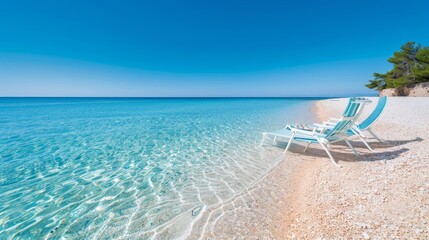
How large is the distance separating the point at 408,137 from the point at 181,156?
21.5ft

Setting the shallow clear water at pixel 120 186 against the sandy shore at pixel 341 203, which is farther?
the shallow clear water at pixel 120 186

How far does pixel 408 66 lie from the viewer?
1038 inches

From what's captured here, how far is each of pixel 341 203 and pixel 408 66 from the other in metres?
37.2

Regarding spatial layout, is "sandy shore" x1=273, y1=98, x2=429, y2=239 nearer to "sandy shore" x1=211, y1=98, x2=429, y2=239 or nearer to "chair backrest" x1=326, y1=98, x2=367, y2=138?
"sandy shore" x1=211, y1=98, x2=429, y2=239

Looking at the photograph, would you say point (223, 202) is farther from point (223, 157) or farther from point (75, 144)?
point (75, 144)

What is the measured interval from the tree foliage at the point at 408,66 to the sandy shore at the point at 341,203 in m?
29.9

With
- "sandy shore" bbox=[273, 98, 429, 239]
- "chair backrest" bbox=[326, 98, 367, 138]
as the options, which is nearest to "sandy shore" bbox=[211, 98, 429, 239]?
"sandy shore" bbox=[273, 98, 429, 239]

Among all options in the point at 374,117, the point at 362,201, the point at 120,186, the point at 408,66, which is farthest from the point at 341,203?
the point at 408,66

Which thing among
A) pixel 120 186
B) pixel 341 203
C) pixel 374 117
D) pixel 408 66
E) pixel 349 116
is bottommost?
pixel 120 186

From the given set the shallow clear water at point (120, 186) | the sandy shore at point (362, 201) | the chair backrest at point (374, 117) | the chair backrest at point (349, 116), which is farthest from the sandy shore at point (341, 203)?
the chair backrest at point (374, 117)

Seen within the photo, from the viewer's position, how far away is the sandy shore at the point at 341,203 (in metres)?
1.84

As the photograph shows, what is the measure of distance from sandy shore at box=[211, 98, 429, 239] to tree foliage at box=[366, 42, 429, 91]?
29866mm

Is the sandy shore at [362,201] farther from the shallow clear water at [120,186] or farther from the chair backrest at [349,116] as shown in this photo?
the shallow clear water at [120,186]

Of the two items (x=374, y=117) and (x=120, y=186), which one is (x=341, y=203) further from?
(x=374, y=117)
